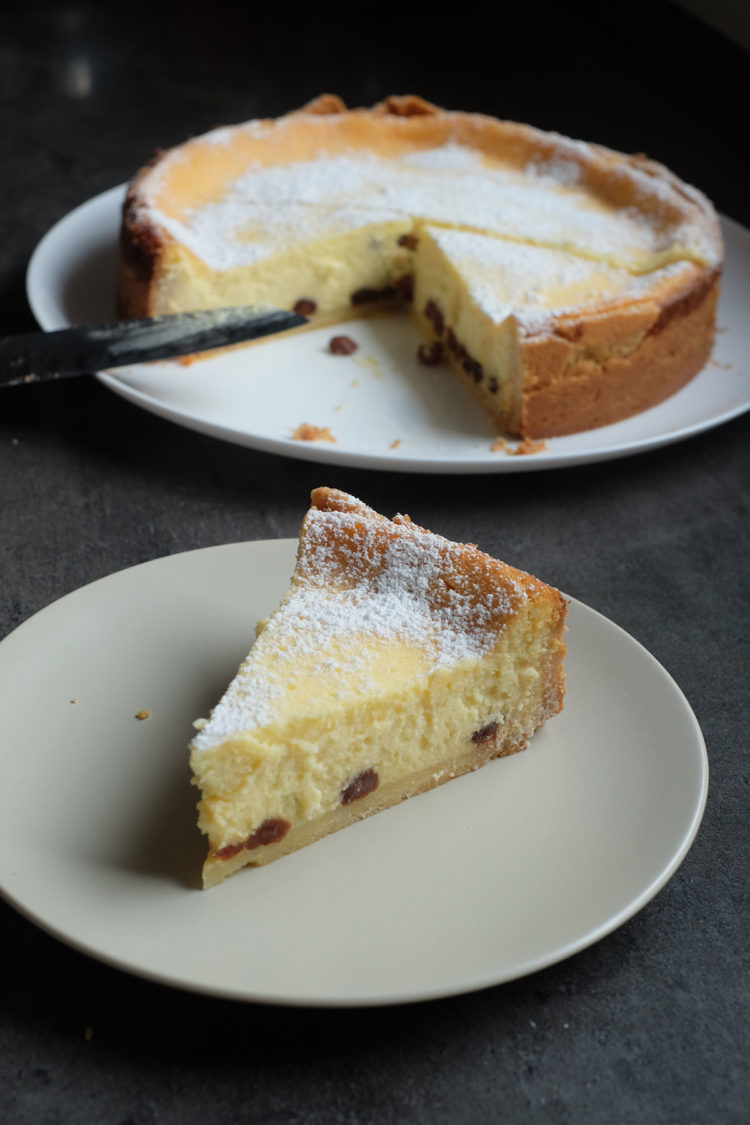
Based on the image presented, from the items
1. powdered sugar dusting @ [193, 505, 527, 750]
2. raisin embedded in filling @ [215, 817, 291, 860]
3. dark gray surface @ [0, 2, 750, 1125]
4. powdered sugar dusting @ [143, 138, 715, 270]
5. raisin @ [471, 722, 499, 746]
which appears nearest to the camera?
dark gray surface @ [0, 2, 750, 1125]

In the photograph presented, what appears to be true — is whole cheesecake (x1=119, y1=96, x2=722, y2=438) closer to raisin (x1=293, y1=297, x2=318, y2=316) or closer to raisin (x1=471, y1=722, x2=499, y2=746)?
raisin (x1=293, y1=297, x2=318, y2=316)

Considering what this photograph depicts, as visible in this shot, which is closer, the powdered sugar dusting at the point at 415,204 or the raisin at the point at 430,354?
the raisin at the point at 430,354

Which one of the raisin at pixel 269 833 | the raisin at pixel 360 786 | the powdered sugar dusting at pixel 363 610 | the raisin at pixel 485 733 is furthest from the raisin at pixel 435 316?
Result: the raisin at pixel 269 833

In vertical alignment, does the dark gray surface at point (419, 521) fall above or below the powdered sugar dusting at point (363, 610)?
below

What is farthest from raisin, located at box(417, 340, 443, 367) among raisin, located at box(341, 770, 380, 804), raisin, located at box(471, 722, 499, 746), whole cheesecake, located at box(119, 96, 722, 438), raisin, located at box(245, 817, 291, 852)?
raisin, located at box(245, 817, 291, 852)

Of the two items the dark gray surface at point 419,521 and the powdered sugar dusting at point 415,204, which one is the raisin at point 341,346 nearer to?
the powdered sugar dusting at point 415,204

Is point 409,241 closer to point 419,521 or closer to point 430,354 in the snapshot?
point 430,354
